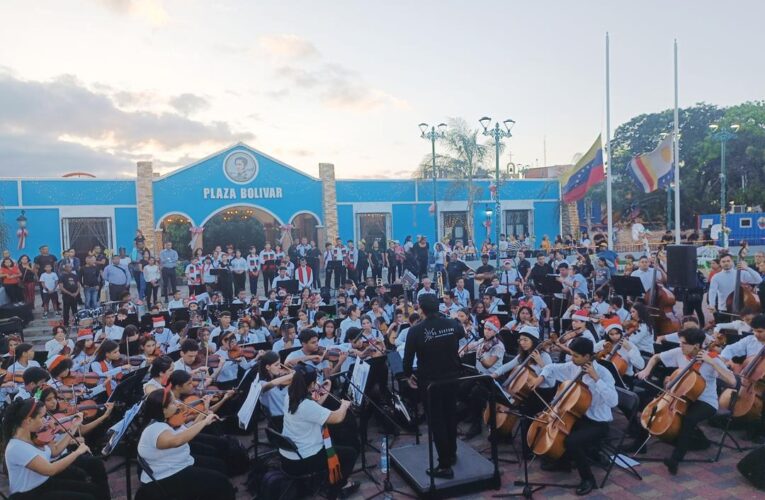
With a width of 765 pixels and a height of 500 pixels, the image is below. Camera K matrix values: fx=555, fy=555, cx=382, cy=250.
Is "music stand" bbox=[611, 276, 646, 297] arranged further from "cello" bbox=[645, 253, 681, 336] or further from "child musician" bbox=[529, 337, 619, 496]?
"child musician" bbox=[529, 337, 619, 496]

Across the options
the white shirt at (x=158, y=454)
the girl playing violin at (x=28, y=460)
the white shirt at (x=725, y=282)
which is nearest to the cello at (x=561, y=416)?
the white shirt at (x=158, y=454)

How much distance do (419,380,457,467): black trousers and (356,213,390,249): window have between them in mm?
20987

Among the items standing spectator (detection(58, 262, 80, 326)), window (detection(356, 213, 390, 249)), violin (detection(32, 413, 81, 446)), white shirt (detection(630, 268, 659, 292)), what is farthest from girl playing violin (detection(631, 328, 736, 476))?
window (detection(356, 213, 390, 249))

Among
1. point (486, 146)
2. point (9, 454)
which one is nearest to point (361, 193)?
point (486, 146)

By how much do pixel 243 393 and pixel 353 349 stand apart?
1669 mm

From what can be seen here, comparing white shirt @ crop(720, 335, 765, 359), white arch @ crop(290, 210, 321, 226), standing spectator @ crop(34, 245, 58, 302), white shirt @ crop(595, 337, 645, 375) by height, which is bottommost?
white shirt @ crop(595, 337, 645, 375)

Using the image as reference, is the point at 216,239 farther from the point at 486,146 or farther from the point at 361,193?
the point at 486,146

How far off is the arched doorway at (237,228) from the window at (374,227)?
4030 mm

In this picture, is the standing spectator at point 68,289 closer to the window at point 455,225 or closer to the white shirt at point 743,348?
the white shirt at point 743,348

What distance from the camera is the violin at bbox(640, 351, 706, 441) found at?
5887mm

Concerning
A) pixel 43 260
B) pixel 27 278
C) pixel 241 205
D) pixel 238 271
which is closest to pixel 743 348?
pixel 238 271

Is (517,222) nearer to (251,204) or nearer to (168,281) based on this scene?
(251,204)

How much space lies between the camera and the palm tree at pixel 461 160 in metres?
27.0

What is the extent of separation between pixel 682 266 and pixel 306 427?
8.52 metres
